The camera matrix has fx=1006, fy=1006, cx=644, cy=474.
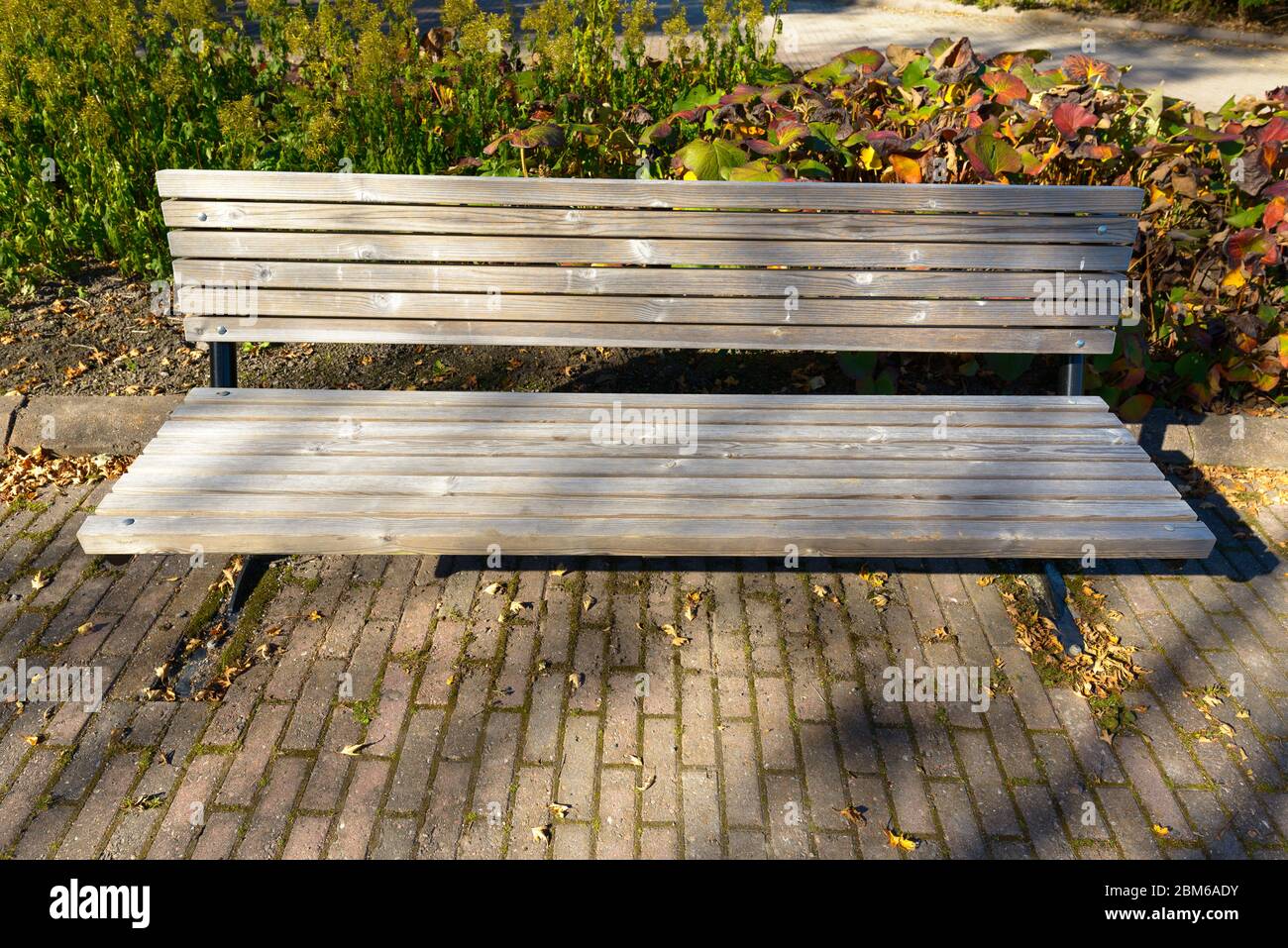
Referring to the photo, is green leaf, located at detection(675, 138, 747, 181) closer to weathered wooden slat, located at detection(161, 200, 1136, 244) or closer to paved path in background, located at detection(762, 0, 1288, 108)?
weathered wooden slat, located at detection(161, 200, 1136, 244)

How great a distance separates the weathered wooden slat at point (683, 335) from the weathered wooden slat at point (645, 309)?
2 centimetres

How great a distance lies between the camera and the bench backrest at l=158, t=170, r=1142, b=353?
3.04 m

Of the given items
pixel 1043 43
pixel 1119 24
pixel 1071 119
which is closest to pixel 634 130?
pixel 1071 119

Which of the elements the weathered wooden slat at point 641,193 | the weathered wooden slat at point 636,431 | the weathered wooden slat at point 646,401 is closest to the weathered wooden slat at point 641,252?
the weathered wooden slat at point 641,193

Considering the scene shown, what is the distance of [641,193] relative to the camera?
9.99ft

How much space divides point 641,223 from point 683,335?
0.37m

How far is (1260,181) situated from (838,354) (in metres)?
1.69

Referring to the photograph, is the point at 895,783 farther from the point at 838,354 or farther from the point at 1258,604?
the point at 838,354

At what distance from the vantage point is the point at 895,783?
2520 mm

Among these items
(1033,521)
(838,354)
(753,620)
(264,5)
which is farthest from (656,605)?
(264,5)

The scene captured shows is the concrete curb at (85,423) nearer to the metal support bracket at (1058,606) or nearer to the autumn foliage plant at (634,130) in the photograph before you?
the autumn foliage plant at (634,130)

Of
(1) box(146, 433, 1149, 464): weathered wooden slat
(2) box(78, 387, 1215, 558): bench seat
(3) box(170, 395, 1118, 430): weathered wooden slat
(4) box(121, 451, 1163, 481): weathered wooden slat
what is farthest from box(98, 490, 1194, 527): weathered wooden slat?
(3) box(170, 395, 1118, 430): weathered wooden slat

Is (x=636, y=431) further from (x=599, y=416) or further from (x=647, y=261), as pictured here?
(x=647, y=261)

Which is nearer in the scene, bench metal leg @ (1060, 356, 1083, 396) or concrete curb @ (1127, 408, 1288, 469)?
bench metal leg @ (1060, 356, 1083, 396)
